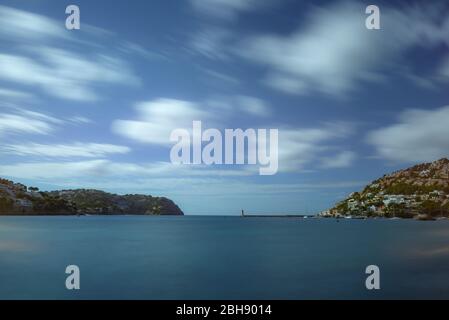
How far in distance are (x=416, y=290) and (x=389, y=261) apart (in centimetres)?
2649

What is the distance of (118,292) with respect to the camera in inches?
1265

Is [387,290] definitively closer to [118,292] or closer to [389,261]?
[118,292]

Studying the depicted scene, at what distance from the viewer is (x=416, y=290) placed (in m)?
33.9

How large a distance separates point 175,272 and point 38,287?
1464cm

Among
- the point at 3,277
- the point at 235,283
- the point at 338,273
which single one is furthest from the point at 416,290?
the point at 3,277
